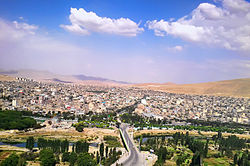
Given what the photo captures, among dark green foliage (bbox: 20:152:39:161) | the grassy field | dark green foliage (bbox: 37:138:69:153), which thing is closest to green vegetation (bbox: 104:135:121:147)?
the grassy field

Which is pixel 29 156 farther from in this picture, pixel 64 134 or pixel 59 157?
pixel 64 134

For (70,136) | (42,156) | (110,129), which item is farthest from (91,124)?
(42,156)

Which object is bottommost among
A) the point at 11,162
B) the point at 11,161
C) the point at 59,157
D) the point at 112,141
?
the point at 112,141

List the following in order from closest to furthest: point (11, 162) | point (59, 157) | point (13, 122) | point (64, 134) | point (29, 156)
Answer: point (11, 162) → point (29, 156) → point (59, 157) → point (13, 122) → point (64, 134)

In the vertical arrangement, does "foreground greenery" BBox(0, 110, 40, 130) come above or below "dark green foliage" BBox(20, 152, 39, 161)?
above

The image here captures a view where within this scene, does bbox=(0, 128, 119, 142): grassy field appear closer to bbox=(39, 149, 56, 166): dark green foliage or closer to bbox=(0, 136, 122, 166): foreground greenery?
bbox=(0, 136, 122, 166): foreground greenery

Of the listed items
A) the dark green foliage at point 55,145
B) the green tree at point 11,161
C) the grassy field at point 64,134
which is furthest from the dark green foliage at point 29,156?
the grassy field at point 64,134

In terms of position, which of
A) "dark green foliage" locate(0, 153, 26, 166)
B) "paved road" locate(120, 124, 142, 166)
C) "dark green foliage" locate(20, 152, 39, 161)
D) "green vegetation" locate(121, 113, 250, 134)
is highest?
"dark green foliage" locate(0, 153, 26, 166)

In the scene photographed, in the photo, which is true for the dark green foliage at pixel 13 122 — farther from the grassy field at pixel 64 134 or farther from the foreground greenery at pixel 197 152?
the foreground greenery at pixel 197 152

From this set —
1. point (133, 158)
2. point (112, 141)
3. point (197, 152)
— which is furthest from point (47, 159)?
point (197, 152)

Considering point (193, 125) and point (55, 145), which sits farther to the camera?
point (193, 125)

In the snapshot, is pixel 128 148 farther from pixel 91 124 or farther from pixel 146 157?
pixel 91 124
